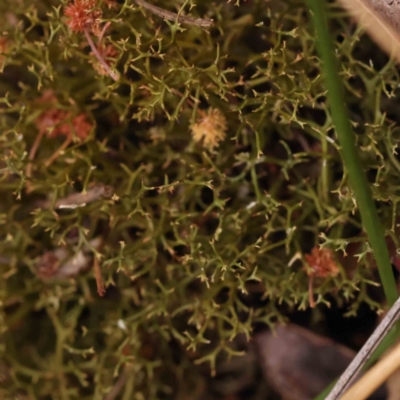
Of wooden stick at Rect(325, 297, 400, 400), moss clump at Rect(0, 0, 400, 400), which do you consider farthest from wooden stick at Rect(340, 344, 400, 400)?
moss clump at Rect(0, 0, 400, 400)

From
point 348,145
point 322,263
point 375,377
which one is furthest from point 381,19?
point 375,377

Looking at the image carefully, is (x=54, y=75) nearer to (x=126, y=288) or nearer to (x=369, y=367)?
(x=126, y=288)

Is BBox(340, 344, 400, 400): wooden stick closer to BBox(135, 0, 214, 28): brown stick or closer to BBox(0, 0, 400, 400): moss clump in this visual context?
BBox(0, 0, 400, 400): moss clump

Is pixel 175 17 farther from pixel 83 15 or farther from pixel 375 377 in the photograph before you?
pixel 375 377

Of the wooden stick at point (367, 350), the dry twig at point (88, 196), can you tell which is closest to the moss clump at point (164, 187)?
the dry twig at point (88, 196)

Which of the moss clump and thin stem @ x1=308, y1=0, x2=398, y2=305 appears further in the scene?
the moss clump

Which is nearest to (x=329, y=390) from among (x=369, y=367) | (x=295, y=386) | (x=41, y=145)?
(x=369, y=367)
